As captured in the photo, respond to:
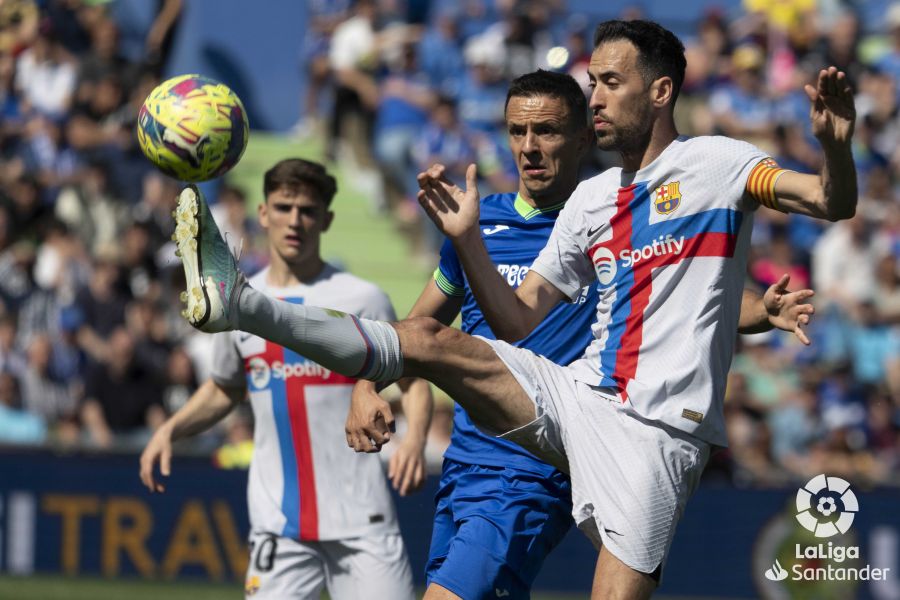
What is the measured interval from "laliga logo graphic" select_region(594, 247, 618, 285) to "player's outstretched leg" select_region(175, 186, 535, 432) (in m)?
0.72

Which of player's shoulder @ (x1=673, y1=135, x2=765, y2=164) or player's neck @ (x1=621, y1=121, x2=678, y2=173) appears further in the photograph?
player's neck @ (x1=621, y1=121, x2=678, y2=173)

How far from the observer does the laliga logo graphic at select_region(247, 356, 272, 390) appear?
7.53 metres

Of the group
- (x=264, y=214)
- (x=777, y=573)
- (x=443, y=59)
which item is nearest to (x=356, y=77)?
(x=443, y=59)

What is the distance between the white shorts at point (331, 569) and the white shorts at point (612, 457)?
1.55 m

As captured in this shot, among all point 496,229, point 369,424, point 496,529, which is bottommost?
point 496,529

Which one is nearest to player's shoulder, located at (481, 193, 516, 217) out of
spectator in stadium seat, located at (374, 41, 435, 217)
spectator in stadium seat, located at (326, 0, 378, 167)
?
spectator in stadium seat, located at (374, 41, 435, 217)

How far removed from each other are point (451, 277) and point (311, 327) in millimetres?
1277

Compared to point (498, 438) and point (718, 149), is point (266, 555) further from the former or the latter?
point (718, 149)

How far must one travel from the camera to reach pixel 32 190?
51.9 ft

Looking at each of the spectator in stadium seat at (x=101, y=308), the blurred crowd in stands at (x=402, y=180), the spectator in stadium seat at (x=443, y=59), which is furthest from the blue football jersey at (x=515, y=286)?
the spectator in stadium seat at (x=443, y=59)

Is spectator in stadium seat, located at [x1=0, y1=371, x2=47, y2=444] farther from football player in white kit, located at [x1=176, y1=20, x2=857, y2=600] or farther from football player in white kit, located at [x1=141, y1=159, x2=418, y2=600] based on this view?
football player in white kit, located at [x1=176, y1=20, x2=857, y2=600]

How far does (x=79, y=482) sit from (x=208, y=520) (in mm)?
1150

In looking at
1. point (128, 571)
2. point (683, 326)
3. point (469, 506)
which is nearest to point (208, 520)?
point (128, 571)

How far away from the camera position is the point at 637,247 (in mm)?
5887
